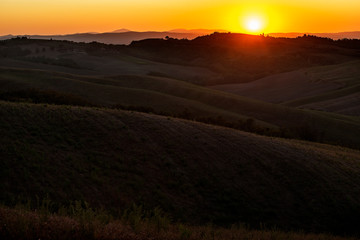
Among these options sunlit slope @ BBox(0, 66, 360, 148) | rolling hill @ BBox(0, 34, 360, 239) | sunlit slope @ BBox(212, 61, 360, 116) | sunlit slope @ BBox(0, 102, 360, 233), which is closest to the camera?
rolling hill @ BBox(0, 34, 360, 239)

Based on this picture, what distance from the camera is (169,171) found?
20.9m

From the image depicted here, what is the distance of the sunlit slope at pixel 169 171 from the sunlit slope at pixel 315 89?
190ft

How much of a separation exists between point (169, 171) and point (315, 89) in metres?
96.6

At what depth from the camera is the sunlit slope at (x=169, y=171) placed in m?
17.5

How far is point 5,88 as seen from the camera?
197 ft

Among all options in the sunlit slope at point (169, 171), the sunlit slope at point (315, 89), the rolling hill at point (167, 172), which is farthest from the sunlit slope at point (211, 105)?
the sunlit slope at point (169, 171)

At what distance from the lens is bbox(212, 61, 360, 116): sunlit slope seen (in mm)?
85025

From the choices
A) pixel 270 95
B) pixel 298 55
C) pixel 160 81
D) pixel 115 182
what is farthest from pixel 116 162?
pixel 298 55

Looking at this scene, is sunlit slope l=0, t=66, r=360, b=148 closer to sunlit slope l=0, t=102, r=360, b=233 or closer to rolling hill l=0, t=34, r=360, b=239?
rolling hill l=0, t=34, r=360, b=239

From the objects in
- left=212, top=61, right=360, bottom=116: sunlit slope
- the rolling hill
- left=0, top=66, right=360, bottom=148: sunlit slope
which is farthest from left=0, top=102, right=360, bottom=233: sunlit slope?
left=212, top=61, right=360, bottom=116: sunlit slope

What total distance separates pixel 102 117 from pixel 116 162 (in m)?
5.95

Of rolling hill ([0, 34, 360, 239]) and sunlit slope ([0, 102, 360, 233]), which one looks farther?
sunlit slope ([0, 102, 360, 233])

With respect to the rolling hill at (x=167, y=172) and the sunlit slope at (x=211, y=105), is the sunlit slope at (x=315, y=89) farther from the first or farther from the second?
the rolling hill at (x=167, y=172)

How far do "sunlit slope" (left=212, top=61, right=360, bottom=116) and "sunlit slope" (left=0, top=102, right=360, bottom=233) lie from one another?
57.8m
